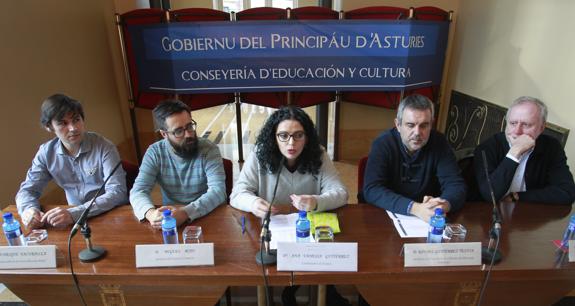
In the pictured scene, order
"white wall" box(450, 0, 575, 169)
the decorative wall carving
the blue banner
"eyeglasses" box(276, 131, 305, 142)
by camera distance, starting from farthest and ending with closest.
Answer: the blue banner → the decorative wall carving → "white wall" box(450, 0, 575, 169) → "eyeglasses" box(276, 131, 305, 142)

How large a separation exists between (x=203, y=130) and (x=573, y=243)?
3923mm

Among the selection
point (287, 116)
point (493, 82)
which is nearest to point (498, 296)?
point (287, 116)

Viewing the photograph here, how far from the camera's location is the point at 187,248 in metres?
1.07

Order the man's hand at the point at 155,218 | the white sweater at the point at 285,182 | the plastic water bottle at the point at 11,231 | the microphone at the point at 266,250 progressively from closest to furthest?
the microphone at the point at 266,250 < the plastic water bottle at the point at 11,231 < the man's hand at the point at 155,218 < the white sweater at the point at 285,182

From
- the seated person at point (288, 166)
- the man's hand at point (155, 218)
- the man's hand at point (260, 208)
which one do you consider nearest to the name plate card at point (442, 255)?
the seated person at point (288, 166)

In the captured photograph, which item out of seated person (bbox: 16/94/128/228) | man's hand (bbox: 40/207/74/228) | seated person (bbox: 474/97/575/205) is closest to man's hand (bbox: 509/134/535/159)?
seated person (bbox: 474/97/575/205)

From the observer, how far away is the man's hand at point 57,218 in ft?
4.17

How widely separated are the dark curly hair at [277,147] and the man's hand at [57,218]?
2.60ft

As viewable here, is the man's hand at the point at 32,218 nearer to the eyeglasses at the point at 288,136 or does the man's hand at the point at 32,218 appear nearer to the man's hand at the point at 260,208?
the man's hand at the point at 260,208

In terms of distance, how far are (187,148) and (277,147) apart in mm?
421

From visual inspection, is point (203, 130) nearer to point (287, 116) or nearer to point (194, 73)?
point (194, 73)

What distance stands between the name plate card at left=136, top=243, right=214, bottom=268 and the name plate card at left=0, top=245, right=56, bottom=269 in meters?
0.29

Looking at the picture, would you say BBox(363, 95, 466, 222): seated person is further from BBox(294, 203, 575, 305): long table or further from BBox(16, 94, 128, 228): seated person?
BBox(16, 94, 128, 228): seated person

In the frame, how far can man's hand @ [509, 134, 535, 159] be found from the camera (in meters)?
1.45
